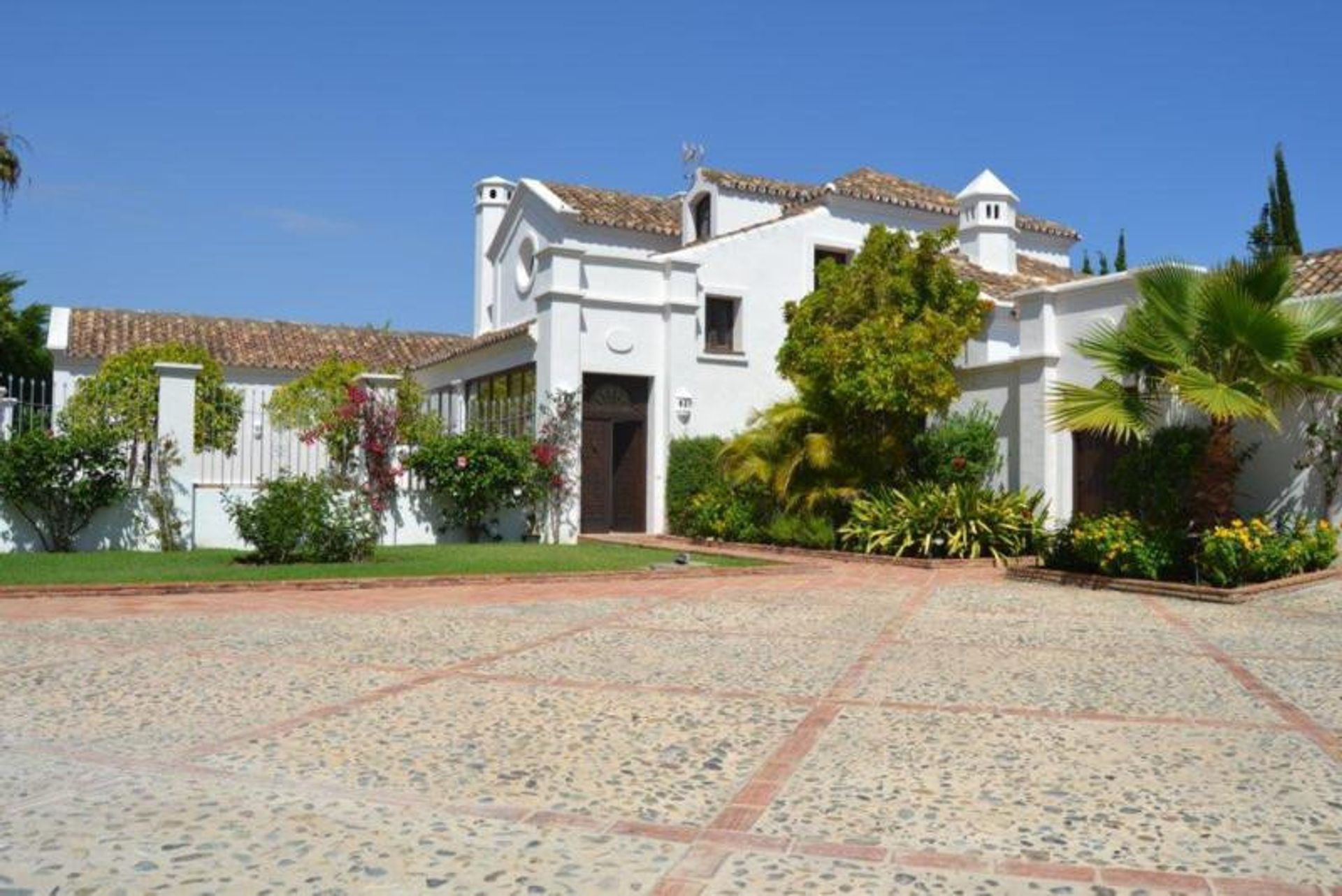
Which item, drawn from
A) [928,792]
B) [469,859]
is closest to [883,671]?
[928,792]

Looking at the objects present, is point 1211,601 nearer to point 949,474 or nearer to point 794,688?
point 949,474

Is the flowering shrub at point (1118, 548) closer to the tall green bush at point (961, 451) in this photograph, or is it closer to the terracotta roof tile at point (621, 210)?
the tall green bush at point (961, 451)

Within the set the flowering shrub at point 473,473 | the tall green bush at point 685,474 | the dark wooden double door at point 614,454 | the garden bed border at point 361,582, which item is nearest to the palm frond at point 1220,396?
the garden bed border at point 361,582

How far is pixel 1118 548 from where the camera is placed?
14.0 meters

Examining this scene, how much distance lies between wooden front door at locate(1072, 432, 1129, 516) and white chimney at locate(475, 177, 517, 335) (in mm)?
14841

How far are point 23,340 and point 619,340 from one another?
30286 millimetres

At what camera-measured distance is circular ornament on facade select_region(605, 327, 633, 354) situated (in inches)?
837

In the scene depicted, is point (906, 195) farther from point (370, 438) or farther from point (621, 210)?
point (370, 438)

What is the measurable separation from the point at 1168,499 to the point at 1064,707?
9672 mm

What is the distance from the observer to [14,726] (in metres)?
5.87

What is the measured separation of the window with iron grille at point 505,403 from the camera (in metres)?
21.5

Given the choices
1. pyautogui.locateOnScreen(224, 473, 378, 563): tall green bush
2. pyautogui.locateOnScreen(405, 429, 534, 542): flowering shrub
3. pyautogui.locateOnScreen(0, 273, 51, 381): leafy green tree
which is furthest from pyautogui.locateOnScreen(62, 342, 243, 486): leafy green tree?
pyautogui.locateOnScreen(0, 273, 51, 381): leafy green tree

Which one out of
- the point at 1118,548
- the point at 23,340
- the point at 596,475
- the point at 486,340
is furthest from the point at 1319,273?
the point at 23,340

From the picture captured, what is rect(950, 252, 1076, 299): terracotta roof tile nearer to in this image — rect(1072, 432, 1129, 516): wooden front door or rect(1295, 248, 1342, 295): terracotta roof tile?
rect(1072, 432, 1129, 516): wooden front door
